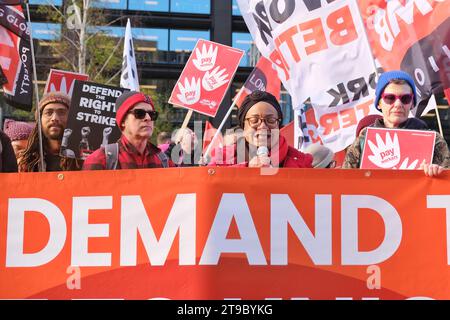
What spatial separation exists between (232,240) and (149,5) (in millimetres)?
33267

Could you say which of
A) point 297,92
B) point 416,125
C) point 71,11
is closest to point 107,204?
point 416,125

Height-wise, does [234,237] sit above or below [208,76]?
below

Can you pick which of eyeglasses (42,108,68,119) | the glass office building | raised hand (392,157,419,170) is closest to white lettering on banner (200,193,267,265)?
raised hand (392,157,419,170)

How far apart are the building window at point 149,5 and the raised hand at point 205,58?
1055 inches

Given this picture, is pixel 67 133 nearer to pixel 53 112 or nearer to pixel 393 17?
pixel 53 112

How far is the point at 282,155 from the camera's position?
3920 millimetres

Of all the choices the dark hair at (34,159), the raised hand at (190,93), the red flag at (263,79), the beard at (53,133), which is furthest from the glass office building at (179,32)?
the dark hair at (34,159)

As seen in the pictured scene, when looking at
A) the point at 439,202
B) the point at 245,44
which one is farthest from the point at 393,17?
the point at 245,44

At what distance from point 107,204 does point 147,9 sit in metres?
33.0

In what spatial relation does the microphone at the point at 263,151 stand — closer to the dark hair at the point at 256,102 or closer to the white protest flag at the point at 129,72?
the dark hair at the point at 256,102

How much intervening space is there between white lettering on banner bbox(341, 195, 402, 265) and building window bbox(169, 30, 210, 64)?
109ft

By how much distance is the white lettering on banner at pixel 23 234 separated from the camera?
3523mm

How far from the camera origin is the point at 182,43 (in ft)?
120

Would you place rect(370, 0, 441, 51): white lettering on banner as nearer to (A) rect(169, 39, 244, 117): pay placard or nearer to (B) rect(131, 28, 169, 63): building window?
(A) rect(169, 39, 244, 117): pay placard
